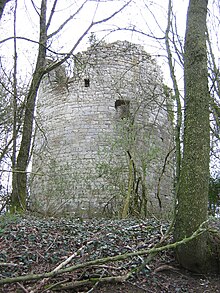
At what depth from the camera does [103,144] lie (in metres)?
8.91

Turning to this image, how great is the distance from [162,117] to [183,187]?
681 cm

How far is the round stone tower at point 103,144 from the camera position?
25.5ft

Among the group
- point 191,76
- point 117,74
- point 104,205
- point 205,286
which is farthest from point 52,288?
point 117,74

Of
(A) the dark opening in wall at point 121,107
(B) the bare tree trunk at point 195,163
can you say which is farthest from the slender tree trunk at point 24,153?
(B) the bare tree trunk at point 195,163

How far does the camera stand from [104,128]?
9.18m

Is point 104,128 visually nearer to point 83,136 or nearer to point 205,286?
point 83,136

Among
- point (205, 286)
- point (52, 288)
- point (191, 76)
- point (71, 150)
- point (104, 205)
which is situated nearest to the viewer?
point (52, 288)

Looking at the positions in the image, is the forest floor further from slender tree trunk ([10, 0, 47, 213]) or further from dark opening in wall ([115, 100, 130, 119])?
dark opening in wall ([115, 100, 130, 119])

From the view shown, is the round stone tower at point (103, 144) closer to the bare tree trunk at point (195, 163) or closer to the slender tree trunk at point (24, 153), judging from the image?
the slender tree trunk at point (24, 153)

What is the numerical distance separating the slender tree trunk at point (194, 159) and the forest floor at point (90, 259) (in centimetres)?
24

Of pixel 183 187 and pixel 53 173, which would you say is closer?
pixel 183 187

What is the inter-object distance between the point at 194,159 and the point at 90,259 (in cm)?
142

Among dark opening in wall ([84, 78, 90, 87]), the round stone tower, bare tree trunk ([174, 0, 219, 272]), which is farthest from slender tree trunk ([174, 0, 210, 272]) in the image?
dark opening in wall ([84, 78, 90, 87])

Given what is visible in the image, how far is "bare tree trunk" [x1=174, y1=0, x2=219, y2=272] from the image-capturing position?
10.5 ft
